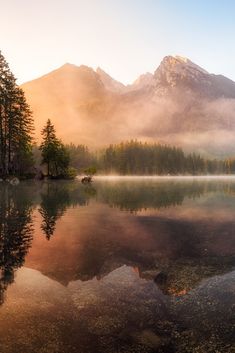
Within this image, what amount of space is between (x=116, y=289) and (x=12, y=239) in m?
8.09

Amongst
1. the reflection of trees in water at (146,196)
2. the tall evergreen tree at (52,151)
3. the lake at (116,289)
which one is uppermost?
the tall evergreen tree at (52,151)

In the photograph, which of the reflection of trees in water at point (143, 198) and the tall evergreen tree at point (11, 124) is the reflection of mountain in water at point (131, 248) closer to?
the reflection of trees in water at point (143, 198)

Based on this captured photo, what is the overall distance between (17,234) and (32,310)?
957cm

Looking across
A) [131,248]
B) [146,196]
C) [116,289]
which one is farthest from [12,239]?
[146,196]

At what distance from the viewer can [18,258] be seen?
13.5 metres

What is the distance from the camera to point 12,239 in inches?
648

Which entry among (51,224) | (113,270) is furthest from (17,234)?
(113,270)

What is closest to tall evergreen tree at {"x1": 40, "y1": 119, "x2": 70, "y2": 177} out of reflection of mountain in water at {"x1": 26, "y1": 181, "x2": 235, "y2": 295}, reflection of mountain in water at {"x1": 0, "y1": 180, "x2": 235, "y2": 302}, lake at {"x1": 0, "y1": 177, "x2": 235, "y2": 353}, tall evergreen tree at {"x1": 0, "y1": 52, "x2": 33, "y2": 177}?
tall evergreen tree at {"x1": 0, "y1": 52, "x2": 33, "y2": 177}

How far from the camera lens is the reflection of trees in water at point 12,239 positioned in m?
11.7

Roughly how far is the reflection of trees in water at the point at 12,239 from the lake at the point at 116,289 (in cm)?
5

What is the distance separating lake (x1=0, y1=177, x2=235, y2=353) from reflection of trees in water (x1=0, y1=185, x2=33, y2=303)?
0.05 metres

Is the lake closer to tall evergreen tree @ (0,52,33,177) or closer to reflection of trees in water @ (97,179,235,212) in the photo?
reflection of trees in water @ (97,179,235,212)

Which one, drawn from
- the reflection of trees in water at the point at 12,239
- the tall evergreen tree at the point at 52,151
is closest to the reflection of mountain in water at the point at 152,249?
the reflection of trees in water at the point at 12,239

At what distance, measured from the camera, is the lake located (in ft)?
24.1
